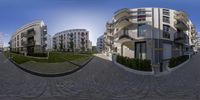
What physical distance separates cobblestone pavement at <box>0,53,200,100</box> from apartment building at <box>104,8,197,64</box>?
0.68m

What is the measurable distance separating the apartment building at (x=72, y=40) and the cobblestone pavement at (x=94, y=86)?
92cm

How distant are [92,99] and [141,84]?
1.79m

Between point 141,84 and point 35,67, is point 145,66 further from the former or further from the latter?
point 35,67

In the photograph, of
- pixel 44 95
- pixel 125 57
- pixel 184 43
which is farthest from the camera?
pixel 184 43

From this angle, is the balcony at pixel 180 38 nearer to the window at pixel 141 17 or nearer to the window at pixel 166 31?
the window at pixel 166 31

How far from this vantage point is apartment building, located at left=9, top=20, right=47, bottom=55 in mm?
3035

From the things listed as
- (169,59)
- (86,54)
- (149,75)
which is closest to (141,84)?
(149,75)

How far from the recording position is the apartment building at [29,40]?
3035mm

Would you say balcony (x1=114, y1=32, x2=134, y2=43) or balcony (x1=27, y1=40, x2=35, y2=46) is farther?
balcony (x1=114, y1=32, x2=134, y2=43)

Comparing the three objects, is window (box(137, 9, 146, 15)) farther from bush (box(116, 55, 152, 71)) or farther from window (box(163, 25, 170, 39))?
bush (box(116, 55, 152, 71))

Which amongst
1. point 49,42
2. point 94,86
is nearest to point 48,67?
point 49,42

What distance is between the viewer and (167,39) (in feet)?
13.0

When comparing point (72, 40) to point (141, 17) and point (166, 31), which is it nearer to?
point (141, 17)

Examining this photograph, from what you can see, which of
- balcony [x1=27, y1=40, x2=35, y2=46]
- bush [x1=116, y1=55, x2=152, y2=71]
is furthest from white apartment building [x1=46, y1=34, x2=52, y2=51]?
bush [x1=116, y1=55, x2=152, y2=71]
